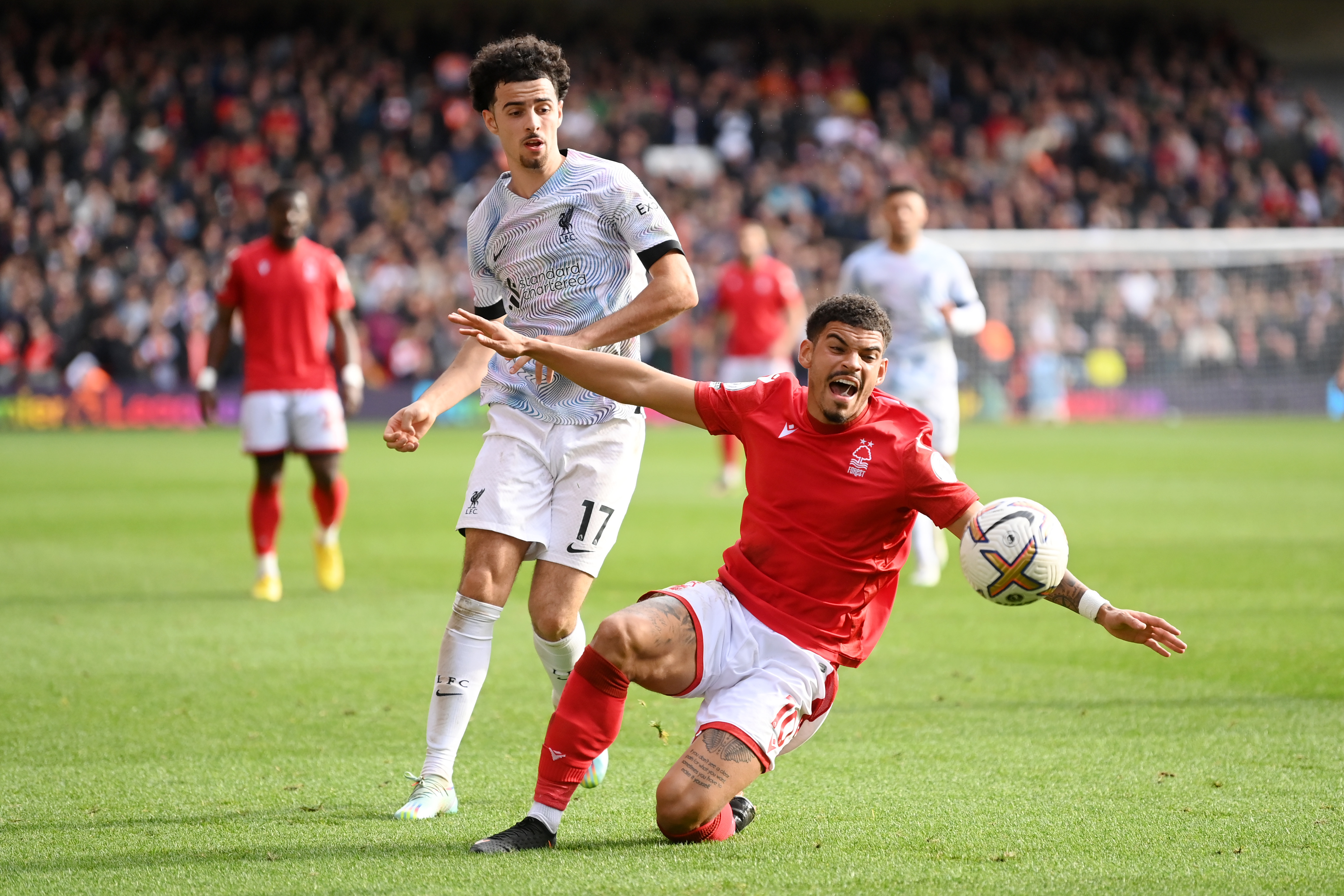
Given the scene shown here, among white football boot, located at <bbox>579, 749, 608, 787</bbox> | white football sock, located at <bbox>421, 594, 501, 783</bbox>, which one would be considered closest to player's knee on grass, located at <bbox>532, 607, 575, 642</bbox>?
white football sock, located at <bbox>421, 594, 501, 783</bbox>

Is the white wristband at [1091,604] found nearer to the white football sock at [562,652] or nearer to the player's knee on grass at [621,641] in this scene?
the player's knee on grass at [621,641]

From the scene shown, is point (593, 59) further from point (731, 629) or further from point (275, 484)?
point (731, 629)

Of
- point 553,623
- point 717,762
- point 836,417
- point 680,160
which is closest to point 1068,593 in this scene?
point 836,417

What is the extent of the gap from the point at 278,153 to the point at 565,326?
25997 mm

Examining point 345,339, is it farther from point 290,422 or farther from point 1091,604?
point 1091,604

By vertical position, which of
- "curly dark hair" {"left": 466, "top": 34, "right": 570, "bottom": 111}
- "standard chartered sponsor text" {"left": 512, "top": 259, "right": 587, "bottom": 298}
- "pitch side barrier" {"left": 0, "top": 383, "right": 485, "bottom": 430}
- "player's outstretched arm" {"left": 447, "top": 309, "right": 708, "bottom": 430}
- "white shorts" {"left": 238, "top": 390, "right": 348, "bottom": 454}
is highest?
"curly dark hair" {"left": 466, "top": 34, "right": 570, "bottom": 111}

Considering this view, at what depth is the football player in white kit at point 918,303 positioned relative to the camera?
9.30m

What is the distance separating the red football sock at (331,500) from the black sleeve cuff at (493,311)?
4375mm

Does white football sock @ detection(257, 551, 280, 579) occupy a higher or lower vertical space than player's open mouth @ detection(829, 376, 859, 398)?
lower

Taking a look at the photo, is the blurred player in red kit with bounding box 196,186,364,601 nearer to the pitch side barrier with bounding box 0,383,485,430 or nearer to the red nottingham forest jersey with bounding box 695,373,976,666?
the red nottingham forest jersey with bounding box 695,373,976,666

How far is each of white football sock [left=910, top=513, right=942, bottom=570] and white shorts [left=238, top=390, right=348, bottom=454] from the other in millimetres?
3733

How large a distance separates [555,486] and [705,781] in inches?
49.0

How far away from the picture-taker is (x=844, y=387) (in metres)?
4.31

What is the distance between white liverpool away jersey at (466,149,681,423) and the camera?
4.91m
